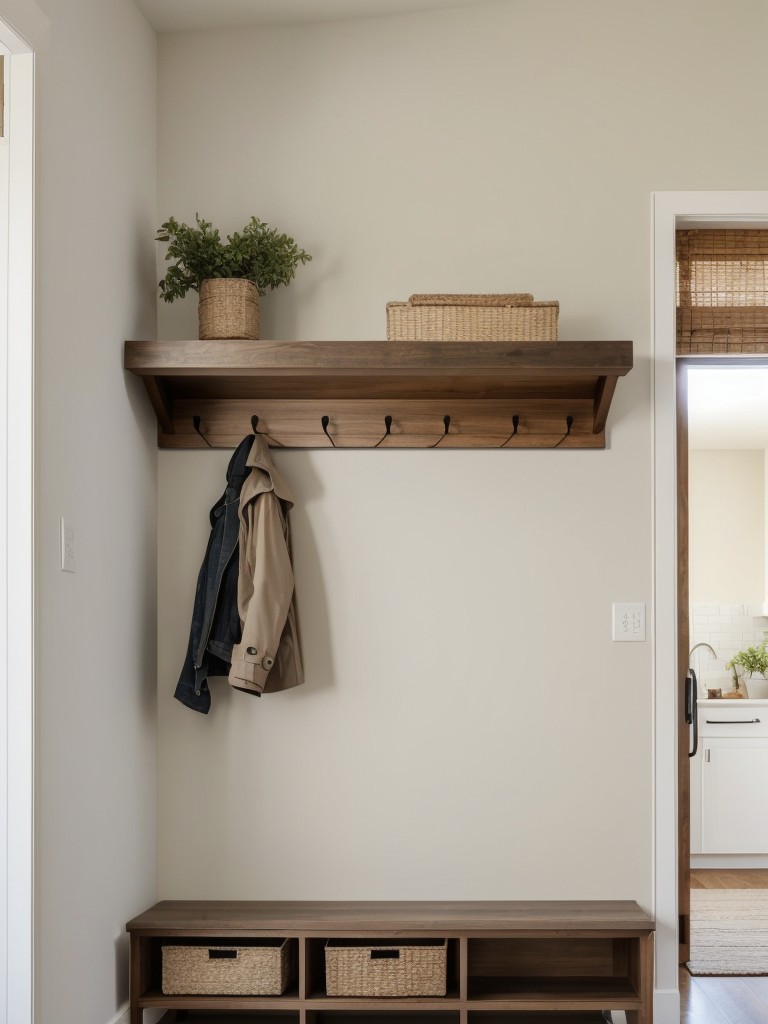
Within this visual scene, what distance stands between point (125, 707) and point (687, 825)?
176 cm

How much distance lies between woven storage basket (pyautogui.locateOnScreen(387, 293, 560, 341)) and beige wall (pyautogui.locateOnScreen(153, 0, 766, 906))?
0.97 ft

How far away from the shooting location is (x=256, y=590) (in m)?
2.80

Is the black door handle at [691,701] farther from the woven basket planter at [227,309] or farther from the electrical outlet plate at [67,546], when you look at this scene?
the electrical outlet plate at [67,546]

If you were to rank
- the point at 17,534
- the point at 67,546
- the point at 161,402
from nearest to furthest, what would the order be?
1. the point at 17,534
2. the point at 67,546
3. the point at 161,402

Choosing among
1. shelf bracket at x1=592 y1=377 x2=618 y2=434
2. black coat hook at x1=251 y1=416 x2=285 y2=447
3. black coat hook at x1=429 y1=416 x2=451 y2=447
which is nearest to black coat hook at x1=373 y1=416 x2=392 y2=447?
black coat hook at x1=429 y1=416 x2=451 y2=447

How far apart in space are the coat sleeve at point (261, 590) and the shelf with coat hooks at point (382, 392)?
266mm

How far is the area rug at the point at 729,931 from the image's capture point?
10.9 ft

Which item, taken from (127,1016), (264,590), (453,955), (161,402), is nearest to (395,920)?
(453,955)

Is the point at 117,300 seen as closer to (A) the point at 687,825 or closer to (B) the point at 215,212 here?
(B) the point at 215,212

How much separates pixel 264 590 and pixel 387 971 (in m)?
1.08

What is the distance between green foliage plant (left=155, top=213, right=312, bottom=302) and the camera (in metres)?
2.82

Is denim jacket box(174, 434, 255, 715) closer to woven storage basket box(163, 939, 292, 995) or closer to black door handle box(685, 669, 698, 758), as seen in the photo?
woven storage basket box(163, 939, 292, 995)

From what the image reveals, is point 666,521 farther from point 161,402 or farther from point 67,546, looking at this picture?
point 67,546

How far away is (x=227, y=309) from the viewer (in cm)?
280
